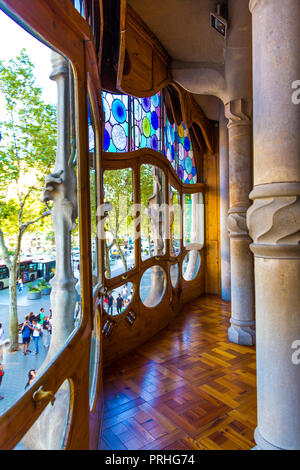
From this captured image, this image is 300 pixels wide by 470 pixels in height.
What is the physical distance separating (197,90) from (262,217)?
132 inches

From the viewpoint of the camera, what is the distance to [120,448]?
1831 mm

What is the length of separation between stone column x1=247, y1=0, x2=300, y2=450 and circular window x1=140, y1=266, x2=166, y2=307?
7.55 ft

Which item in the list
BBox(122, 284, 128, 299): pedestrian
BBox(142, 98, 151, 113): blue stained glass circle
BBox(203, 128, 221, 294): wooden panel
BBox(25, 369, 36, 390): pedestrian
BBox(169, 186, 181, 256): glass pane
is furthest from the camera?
BBox(203, 128, 221, 294): wooden panel

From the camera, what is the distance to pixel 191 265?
5.88 m

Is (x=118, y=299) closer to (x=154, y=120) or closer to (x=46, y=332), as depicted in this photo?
(x=46, y=332)

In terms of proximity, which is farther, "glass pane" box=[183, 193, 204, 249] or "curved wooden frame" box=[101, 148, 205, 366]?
"glass pane" box=[183, 193, 204, 249]

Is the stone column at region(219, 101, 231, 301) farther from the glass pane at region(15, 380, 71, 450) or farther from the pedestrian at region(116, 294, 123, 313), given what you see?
the glass pane at region(15, 380, 71, 450)

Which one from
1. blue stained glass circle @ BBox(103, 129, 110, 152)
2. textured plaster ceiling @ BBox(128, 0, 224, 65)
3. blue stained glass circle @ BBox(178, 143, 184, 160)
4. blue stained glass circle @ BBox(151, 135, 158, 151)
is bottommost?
blue stained glass circle @ BBox(103, 129, 110, 152)

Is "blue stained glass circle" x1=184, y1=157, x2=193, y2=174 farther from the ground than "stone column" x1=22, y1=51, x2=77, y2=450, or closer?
farther from the ground

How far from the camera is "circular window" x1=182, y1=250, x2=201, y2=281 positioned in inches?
220

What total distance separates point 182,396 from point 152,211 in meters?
2.26

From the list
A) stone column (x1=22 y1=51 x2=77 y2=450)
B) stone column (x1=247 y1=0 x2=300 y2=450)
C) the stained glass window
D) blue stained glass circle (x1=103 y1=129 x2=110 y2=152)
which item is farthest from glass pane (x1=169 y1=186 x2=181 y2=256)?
stone column (x1=22 y1=51 x2=77 y2=450)

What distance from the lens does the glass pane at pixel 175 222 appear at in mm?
4688

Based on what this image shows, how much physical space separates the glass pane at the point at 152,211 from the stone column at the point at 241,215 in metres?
Answer: 1.01
